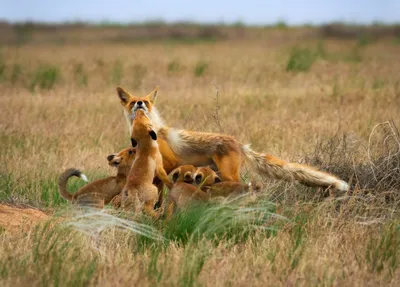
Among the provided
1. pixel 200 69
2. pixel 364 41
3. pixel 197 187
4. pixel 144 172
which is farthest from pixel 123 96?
pixel 364 41

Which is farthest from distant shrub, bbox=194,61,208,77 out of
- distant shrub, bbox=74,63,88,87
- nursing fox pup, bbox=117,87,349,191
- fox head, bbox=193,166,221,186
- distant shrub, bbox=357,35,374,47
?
fox head, bbox=193,166,221,186

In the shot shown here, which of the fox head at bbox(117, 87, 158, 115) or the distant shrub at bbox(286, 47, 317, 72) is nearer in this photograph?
the fox head at bbox(117, 87, 158, 115)

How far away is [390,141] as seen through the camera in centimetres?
935

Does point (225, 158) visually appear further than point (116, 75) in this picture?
No

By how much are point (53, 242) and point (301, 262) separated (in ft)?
6.18

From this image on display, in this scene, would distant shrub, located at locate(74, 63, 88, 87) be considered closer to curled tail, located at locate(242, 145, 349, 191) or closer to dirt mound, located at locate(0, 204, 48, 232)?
dirt mound, located at locate(0, 204, 48, 232)

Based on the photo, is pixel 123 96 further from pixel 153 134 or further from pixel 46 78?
pixel 46 78

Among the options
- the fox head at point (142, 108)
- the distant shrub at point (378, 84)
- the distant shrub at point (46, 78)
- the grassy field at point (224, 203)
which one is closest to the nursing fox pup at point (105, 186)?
the grassy field at point (224, 203)

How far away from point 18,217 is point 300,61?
14.0 meters

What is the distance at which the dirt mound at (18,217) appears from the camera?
24.6 feet

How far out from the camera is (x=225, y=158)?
838 cm

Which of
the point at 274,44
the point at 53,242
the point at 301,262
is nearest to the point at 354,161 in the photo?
the point at 301,262

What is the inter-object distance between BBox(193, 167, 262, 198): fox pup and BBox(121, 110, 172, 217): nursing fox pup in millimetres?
295

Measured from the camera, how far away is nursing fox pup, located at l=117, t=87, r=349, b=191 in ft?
26.0
